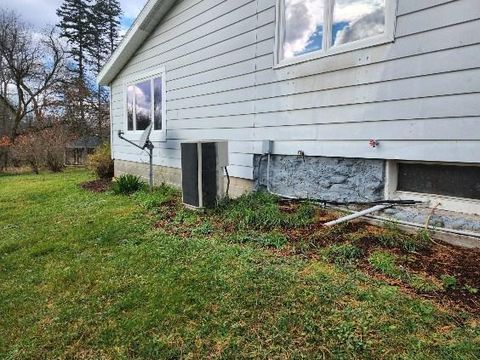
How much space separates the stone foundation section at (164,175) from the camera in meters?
5.17

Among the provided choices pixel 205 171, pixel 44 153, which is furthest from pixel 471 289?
pixel 44 153

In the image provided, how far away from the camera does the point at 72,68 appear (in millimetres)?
23703

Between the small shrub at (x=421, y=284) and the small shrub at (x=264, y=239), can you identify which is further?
the small shrub at (x=264, y=239)

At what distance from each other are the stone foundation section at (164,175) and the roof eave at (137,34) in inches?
100

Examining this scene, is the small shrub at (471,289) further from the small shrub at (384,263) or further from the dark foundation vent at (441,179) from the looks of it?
the dark foundation vent at (441,179)

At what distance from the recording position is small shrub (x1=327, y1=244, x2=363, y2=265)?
2764 mm

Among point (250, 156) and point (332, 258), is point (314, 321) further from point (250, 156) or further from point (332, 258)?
point (250, 156)

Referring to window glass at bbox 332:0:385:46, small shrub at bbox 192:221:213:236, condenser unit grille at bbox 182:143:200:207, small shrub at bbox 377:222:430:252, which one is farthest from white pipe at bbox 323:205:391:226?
condenser unit grille at bbox 182:143:200:207

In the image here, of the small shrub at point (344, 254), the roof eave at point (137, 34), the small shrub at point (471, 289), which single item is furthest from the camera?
the roof eave at point (137, 34)

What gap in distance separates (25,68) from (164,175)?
62.4 ft

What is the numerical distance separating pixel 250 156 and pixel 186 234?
64.8 inches

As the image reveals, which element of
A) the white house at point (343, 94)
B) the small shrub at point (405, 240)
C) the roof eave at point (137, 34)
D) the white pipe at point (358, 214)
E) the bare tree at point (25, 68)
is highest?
the bare tree at point (25, 68)

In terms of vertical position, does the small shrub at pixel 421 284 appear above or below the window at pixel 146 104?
below

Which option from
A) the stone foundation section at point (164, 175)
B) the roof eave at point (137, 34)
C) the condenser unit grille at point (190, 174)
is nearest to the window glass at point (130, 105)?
the roof eave at point (137, 34)
